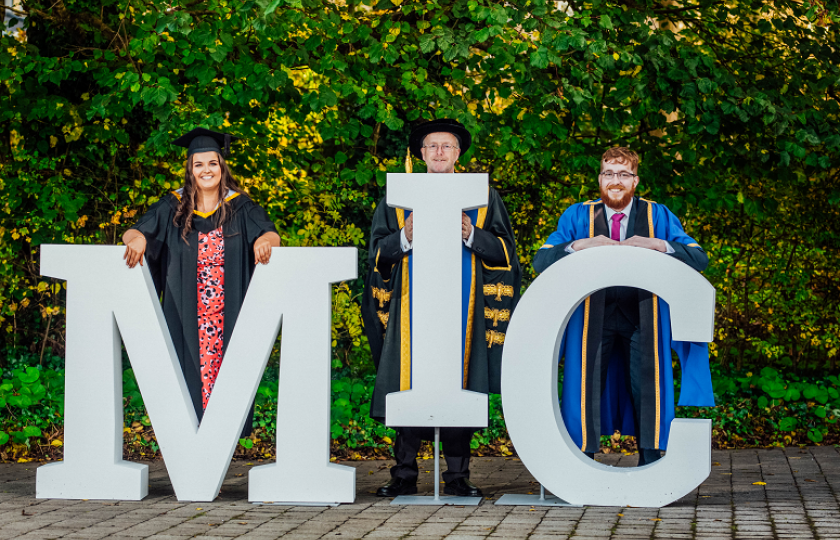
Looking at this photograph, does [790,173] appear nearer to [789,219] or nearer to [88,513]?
[789,219]

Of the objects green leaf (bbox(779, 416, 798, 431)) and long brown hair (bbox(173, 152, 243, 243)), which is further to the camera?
green leaf (bbox(779, 416, 798, 431))

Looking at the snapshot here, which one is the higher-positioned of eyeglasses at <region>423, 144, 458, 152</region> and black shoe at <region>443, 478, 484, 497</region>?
eyeglasses at <region>423, 144, 458, 152</region>

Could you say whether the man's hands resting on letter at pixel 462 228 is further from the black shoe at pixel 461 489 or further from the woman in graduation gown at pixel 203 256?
the black shoe at pixel 461 489

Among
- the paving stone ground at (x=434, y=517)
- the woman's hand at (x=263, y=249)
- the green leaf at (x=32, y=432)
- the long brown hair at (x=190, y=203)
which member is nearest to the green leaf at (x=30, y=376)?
the green leaf at (x=32, y=432)

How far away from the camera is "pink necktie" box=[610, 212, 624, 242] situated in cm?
505

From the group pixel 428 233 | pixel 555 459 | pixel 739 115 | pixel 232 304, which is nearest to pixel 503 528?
pixel 555 459

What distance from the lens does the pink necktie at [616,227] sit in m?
5.05

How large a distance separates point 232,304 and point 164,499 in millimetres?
1132

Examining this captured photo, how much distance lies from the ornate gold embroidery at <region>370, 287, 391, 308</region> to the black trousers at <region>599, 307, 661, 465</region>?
1224 mm

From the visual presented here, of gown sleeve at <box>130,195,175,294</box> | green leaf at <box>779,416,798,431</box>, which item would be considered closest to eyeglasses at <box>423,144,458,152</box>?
gown sleeve at <box>130,195,175,294</box>

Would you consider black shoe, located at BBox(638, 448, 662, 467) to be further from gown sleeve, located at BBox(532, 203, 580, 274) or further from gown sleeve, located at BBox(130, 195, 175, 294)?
gown sleeve, located at BBox(130, 195, 175, 294)

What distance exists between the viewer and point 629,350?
502cm

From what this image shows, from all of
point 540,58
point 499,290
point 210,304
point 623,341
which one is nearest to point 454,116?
point 540,58

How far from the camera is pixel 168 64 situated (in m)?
6.90
